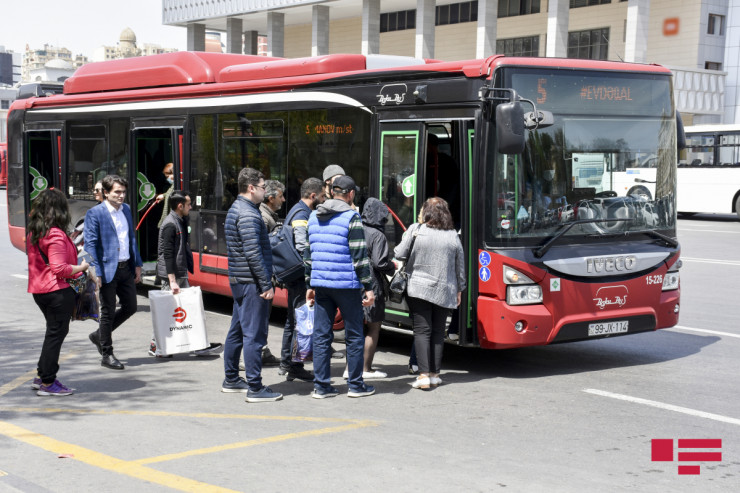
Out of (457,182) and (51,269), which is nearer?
(51,269)

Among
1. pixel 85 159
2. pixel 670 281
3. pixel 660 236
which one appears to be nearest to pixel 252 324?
pixel 660 236

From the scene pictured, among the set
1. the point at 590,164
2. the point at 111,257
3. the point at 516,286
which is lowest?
the point at 516,286

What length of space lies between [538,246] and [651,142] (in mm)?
1680

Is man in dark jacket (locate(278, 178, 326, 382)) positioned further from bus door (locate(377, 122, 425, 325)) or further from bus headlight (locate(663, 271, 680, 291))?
bus headlight (locate(663, 271, 680, 291))

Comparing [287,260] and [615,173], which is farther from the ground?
[615,173]

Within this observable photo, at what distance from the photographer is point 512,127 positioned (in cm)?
759

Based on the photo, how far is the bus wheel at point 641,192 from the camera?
8.72m

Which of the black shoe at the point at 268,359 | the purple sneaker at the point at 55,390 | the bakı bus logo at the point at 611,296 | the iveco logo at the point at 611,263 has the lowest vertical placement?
the black shoe at the point at 268,359

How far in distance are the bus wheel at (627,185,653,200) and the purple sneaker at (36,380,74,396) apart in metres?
5.10

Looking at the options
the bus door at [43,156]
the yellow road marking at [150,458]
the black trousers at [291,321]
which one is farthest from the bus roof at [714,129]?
the yellow road marking at [150,458]

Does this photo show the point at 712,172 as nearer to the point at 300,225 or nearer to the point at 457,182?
the point at 457,182

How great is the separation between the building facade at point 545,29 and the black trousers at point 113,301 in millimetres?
31161

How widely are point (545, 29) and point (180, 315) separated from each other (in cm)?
4140

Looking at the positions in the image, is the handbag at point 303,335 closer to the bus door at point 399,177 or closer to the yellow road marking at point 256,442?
the bus door at point 399,177
